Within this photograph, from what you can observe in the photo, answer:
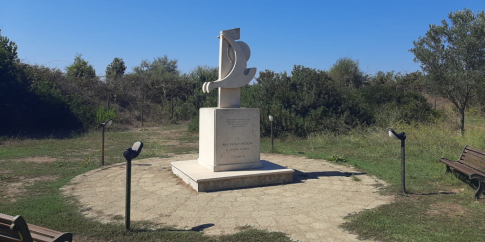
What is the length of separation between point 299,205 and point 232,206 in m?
0.99

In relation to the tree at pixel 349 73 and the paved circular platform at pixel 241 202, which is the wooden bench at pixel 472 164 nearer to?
the paved circular platform at pixel 241 202

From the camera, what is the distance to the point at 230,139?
261 inches

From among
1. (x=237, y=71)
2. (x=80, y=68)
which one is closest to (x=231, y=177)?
(x=237, y=71)

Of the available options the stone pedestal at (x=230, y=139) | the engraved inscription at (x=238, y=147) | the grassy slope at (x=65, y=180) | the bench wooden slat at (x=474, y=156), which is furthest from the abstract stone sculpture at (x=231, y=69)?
the bench wooden slat at (x=474, y=156)

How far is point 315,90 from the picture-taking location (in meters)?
14.5

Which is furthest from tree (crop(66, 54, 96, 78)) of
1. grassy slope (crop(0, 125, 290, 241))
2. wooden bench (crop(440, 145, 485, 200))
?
wooden bench (crop(440, 145, 485, 200))

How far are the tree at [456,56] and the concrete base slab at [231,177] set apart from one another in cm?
970

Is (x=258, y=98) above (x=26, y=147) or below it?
above

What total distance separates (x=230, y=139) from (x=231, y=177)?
2.82 feet

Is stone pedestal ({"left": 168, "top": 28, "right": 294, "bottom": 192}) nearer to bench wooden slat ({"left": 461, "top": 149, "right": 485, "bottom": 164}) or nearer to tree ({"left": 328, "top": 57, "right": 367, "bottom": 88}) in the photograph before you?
bench wooden slat ({"left": 461, "top": 149, "right": 485, "bottom": 164})

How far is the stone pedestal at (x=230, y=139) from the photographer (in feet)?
21.4

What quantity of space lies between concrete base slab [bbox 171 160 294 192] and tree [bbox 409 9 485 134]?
970cm

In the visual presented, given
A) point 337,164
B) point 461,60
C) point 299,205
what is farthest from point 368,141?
point 299,205

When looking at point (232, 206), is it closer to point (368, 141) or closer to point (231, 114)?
point (231, 114)
